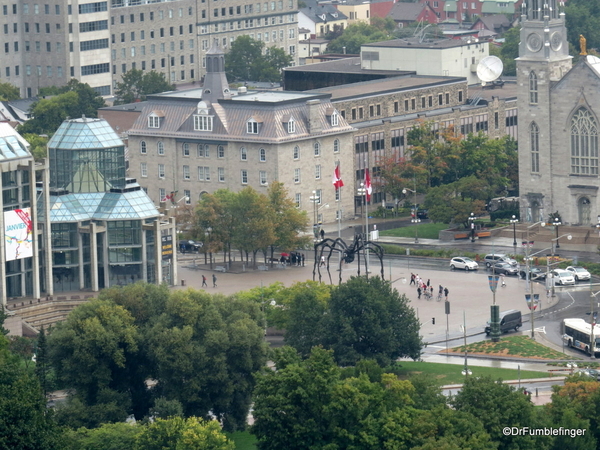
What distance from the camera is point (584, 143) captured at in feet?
605

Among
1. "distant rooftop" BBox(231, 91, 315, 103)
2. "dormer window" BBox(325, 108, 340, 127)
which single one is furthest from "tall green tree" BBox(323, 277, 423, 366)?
"dormer window" BBox(325, 108, 340, 127)

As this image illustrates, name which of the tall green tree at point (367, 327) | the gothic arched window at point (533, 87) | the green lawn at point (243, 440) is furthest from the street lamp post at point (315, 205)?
the green lawn at point (243, 440)

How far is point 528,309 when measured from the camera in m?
156

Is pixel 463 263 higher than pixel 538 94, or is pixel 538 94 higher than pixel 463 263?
pixel 538 94

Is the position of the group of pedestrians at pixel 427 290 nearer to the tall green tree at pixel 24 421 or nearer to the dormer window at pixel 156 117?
the dormer window at pixel 156 117

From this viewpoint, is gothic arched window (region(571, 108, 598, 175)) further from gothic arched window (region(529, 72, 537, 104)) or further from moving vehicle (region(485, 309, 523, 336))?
moving vehicle (region(485, 309, 523, 336))

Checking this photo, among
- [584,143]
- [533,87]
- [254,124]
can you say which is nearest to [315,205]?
[254,124]

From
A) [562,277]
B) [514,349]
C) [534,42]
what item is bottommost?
[514,349]

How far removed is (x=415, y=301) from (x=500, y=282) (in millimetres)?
9708

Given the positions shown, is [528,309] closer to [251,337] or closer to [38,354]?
[251,337]

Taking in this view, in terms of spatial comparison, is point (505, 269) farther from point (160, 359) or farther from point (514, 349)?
point (160, 359)

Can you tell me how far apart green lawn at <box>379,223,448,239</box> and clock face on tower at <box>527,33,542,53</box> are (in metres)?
18.3

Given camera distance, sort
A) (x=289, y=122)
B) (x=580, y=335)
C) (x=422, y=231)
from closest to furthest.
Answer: (x=580, y=335), (x=422, y=231), (x=289, y=122)

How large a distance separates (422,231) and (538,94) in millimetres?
16408
